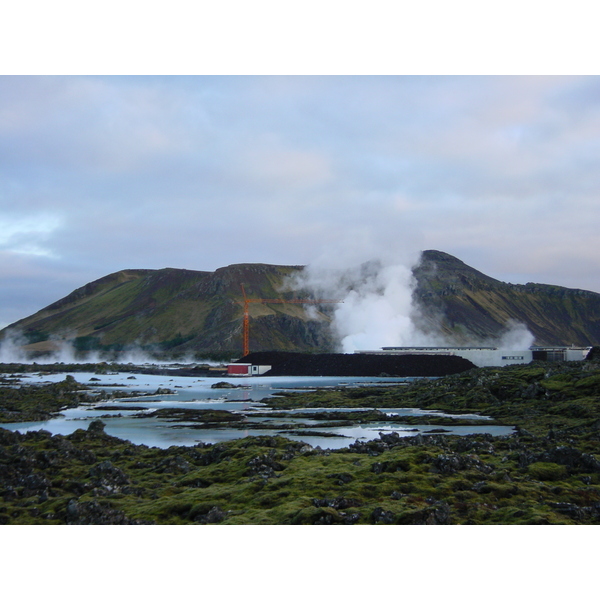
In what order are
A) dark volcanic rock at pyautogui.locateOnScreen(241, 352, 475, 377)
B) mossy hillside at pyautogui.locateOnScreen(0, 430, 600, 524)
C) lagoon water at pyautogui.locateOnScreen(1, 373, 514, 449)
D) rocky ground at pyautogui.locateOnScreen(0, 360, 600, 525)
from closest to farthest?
mossy hillside at pyautogui.locateOnScreen(0, 430, 600, 524), rocky ground at pyautogui.locateOnScreen(0, 360, 600, 525), lagoon water at pyautogui.locateOnScreen(1, 373, 514, 449), dark volcanic rock at pyautogui.locateOnScreen(241, 352, 475, 377)

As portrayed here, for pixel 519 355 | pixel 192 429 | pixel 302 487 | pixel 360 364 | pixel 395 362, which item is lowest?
pixel 192 429

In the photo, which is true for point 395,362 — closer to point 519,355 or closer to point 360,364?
point 360,364

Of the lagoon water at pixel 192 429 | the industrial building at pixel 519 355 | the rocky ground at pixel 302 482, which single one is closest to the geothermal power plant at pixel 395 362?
the industrial building at pixel 519 355

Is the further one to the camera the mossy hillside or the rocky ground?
the rocky ground

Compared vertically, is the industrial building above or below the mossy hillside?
above

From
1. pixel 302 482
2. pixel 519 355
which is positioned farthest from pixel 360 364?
pixel 302 482

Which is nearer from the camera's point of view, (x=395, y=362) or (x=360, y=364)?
(x=395, y=362)

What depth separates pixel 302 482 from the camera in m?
19.9

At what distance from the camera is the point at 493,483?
19.0 metres

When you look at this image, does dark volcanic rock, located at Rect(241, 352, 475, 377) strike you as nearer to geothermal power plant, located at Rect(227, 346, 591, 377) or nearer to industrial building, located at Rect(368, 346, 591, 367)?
geothermal power plant, located at Rect(227, 346, 591, 377)

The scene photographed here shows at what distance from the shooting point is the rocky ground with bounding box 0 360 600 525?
55.1 ft

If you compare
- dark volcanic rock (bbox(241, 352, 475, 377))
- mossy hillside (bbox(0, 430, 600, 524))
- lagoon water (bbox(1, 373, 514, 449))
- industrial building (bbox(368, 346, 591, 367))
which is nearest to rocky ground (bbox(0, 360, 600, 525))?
mossy hillside (bbox(0, 430, 600, 524))

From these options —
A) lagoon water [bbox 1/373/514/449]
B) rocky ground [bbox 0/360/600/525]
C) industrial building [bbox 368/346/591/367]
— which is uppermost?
industrial building [bbox 368/346/591/367]

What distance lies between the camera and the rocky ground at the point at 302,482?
55.1 ft
